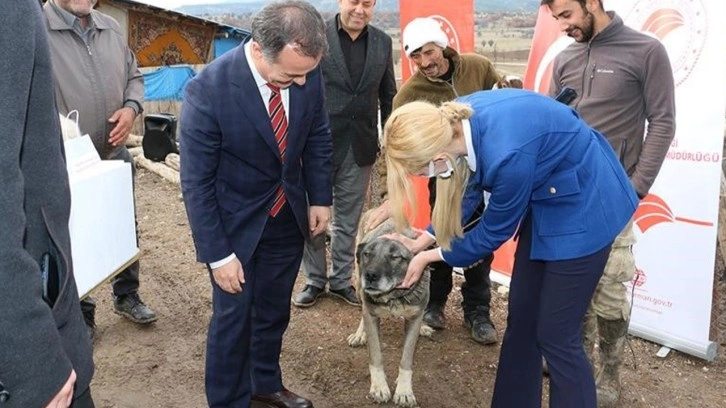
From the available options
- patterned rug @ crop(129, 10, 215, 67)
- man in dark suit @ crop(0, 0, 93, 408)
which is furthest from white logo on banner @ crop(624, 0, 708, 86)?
patterned rug @ crop(129, 10, 215, 67)

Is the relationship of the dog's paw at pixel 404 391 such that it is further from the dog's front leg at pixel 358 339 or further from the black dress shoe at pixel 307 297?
the black dress shoe at pixel 307 297

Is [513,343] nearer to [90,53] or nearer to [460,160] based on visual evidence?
[460,160]

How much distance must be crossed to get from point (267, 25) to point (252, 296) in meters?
1.43

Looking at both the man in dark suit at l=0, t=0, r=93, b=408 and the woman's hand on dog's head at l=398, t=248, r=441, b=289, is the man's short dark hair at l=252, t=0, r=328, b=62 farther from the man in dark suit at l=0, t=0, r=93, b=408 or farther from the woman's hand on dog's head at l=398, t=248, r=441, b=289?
the man in dark suit at l=0, t=0, r=93, b=408

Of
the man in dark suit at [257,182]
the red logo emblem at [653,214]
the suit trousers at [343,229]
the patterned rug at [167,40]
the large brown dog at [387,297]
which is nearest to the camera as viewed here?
the man in dark suit at [257,182]

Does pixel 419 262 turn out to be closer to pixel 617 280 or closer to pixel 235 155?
pixel 235 155

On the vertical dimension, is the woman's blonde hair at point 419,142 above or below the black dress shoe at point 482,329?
above

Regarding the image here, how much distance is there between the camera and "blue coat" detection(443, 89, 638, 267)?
2500 millimetres

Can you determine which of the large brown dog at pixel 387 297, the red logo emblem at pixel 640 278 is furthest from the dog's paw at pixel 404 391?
the red logo emblem at pixel 640 278

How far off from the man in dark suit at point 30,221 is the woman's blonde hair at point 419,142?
1304 mm

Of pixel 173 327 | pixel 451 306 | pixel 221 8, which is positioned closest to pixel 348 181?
pixel 451 306

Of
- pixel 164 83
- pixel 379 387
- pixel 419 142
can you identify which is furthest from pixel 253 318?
pixel 164 83

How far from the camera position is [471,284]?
474 centimetres

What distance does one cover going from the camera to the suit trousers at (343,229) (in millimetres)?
4996
